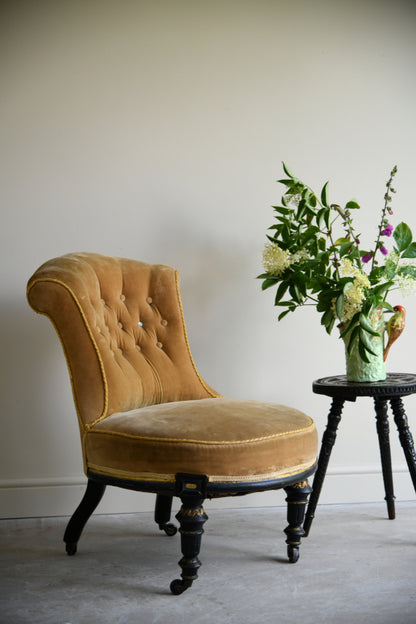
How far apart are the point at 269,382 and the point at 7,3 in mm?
1860

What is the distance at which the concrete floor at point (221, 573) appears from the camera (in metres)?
1.53

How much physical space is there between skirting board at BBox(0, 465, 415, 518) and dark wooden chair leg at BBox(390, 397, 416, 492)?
48cm

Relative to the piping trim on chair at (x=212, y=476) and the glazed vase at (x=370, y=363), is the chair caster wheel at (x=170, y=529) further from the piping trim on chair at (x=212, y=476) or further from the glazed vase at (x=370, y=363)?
the glazed vase at (x=370, y=363)

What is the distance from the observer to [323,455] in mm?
2090

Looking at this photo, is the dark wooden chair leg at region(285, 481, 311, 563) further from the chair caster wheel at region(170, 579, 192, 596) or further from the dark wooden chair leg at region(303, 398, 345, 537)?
the chair caster wheel at region(170, 579, 192, 596)

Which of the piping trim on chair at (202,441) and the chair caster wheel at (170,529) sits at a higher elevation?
the piping trim on chair at (202,441)

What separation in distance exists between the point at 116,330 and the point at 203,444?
24.9 inches

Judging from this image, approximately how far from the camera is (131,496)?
2.41m

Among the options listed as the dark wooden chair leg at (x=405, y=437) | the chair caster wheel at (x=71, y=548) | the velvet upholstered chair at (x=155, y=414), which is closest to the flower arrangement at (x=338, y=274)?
the dark wooden chair leg at (x=405, y=437)

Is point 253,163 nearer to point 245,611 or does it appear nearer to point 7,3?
point 7,3

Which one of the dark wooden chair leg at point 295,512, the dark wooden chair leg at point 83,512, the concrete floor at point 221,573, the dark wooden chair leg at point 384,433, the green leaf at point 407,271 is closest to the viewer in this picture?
the concrete floor at point 221,573

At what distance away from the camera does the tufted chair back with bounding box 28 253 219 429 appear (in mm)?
1823

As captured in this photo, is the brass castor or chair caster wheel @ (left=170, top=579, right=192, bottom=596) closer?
chair caster wheel @ (left=170, top=579, right=192, bottom=596)

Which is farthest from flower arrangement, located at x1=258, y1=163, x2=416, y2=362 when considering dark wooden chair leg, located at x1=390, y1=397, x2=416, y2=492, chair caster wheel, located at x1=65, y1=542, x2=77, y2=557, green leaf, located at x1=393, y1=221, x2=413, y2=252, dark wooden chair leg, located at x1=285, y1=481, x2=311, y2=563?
chair caster wheel, located at x1=65, y1=542, x2=77, y2=557
